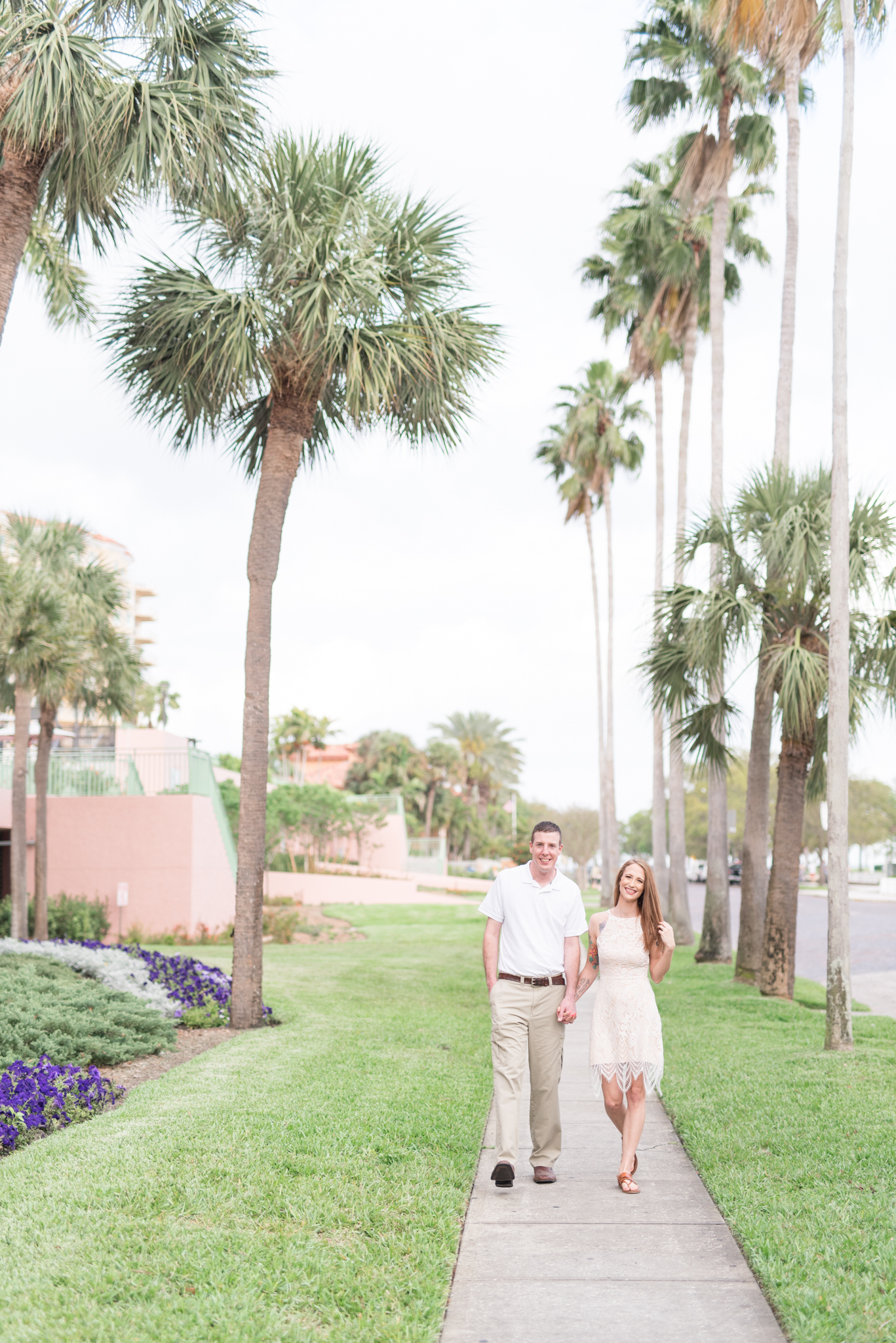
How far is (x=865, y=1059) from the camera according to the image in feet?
33.4

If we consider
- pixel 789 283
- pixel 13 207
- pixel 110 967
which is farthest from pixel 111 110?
pixel 789 283

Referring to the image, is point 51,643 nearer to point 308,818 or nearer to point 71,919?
point 71,919

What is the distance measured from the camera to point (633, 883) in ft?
20.2

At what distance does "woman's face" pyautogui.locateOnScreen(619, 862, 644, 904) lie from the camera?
20.2ft

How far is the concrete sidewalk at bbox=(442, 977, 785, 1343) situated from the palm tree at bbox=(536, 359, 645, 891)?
98.4ft

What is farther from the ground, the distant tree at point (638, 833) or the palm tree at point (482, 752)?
the palm tree at point (482, 752)

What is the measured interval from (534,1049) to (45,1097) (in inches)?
134

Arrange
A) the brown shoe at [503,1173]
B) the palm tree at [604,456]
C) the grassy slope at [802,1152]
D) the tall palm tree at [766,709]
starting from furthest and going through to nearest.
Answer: the palm tree at [604,456] < the tall palm tree at [766,709] < the brown shoe at [503,1173] < the grassy slope at [802,1152]

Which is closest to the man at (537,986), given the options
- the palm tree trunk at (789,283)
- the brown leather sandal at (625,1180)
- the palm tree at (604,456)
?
the brown leather sandal at (625,1180)

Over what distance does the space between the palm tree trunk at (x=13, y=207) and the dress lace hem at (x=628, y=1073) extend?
774 centimetres

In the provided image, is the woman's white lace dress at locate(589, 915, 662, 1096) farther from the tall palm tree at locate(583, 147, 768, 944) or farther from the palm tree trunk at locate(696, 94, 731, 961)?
the tall palm tree at locate(583, 147, 768, 944)

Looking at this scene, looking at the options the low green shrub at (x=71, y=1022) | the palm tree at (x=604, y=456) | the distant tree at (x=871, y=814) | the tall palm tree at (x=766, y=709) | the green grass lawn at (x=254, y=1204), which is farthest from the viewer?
the distant tree at (x=871, y=814)

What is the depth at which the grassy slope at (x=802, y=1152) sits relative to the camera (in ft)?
14.7

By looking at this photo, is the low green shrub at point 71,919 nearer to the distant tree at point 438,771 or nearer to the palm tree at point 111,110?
the palm tree at point 111,110
